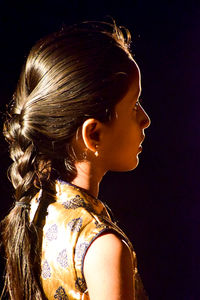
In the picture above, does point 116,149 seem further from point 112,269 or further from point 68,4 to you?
point 68,4

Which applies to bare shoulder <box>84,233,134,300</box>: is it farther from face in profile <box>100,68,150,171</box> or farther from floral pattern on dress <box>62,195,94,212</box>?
face in profile <box>100,68,150,171</box>

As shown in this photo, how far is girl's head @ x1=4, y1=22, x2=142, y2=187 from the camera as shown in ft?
2.38

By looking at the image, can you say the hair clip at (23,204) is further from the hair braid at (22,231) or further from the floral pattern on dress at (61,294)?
the floral pattern on dress at (61,294)

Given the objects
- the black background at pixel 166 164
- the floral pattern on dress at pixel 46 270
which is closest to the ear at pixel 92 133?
the floral pattern on dress at pixel 46 270

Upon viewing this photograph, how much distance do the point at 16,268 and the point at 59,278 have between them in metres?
0.11

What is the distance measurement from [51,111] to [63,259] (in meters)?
0.25

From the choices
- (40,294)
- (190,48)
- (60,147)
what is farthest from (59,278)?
(190,48)

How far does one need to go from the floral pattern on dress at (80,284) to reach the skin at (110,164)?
0.07 ft

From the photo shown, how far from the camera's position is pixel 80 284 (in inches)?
25.9

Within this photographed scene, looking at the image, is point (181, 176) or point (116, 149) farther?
point (181, 176)

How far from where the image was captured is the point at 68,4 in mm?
1404

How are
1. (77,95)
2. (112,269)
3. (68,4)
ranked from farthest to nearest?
(68,4) → (77,95) → (112,269)

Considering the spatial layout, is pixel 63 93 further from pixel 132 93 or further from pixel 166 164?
pixel 166 164

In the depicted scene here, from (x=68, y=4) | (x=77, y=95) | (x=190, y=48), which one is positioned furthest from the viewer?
(x=190, y=48)
